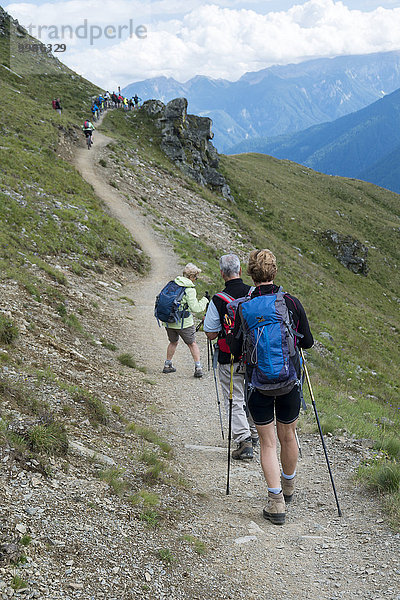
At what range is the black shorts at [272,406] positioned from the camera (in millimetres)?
5441

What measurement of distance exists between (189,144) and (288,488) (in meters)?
45.2

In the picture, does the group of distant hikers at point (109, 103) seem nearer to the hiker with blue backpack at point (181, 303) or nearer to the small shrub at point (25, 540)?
the hiker with blue backpack at point (181, 303)

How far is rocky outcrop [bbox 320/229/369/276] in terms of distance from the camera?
50281mm

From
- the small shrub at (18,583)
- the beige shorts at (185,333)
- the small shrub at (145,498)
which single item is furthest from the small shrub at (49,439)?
the beige shorts at (185,333)

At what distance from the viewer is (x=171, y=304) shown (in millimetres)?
10625

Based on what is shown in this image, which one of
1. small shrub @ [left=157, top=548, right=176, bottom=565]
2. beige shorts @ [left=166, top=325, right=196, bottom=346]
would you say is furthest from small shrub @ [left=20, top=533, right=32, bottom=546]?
beige shorts @ [left=166, top=325, right=196, bottom=346]

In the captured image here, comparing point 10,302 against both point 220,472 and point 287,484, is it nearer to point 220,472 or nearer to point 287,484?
point 220,472

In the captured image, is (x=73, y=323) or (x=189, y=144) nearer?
(x=73, y=323)

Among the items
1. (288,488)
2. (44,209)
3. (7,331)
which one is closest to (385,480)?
(288,488)

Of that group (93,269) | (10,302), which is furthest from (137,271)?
(10,302)

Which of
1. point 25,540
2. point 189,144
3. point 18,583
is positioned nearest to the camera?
point 18,583

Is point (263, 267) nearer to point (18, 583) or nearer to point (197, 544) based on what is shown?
point (197, 544)

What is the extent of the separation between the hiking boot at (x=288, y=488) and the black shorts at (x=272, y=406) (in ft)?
3.73

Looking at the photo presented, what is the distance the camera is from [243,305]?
5.42m
